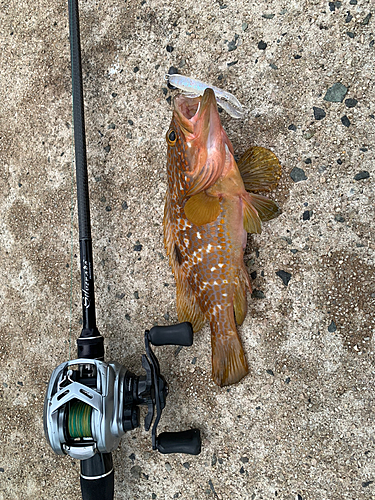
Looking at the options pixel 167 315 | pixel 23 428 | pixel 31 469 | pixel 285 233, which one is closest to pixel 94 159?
pixel 167 315

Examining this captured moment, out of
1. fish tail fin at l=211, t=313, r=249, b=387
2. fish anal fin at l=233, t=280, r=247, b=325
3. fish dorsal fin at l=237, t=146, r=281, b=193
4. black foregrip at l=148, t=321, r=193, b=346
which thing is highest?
fish dorsal fin at l=237, t=146, r=281, b=193

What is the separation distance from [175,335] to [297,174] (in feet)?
2.63

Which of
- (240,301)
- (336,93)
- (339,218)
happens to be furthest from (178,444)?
(336,93)

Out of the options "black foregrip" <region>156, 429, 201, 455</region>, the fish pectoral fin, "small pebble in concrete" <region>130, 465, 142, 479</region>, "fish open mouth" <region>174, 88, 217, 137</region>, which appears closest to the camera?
"fish open mouth" <region>174, 88, 217, 137</region>

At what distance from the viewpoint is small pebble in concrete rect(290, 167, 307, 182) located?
5.09ft

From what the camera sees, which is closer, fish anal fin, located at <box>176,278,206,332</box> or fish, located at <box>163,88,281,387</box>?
fish, located at <box>163,88,281,387</box>

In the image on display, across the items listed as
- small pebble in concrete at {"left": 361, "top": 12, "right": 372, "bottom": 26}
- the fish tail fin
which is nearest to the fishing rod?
the fish tail fin

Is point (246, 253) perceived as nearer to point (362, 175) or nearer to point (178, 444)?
point (362, 175)

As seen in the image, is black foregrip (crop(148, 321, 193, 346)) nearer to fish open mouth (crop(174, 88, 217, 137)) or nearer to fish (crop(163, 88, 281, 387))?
fish (crop(163, 88, 281, 387))

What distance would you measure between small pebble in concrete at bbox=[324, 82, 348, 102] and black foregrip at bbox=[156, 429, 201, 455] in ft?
4.79

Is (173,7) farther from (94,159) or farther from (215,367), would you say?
(215,367)

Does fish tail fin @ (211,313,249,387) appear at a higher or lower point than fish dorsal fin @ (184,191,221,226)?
lower

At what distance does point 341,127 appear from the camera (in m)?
1.51

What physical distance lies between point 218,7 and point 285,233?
1.03 metres
